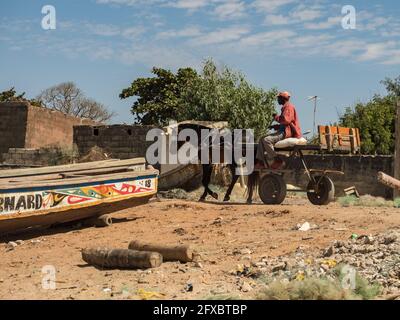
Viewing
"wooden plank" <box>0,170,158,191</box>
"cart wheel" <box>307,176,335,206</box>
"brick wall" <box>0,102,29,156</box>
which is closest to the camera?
"wooden plank" <box>0,170,158,191</box>

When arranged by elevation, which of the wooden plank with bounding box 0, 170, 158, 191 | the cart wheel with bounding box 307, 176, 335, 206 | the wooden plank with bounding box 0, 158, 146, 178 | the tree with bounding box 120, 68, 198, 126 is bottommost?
the cart wheel with bounding box 307, 176, 335, 206

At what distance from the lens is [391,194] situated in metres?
19.3

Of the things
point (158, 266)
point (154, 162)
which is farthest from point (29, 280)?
point (154, 162)

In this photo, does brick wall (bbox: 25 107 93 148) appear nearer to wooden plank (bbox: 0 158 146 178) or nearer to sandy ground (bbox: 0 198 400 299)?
wooden plank (bbox: 0 158 146 178)

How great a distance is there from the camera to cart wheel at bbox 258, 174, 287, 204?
14.0 meters

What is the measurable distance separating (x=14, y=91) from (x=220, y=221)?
104ft

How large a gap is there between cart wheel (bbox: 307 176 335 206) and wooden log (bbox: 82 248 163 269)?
20.4ft

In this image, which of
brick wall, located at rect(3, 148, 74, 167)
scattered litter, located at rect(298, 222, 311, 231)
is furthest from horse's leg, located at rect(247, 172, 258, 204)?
brick wall, located at rect(3, 148, 74, 167)

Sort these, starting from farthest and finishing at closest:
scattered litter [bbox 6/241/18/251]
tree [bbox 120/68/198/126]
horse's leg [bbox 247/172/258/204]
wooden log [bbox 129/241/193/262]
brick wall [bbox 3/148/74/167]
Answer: tree [bbox 120/68/198/126] < brick wall [bbox 3/148/74/167] < horse's leg [bbox 247/172/258/204] < scattered litter [bbox 6/241/18/251] < wooden log [bbox 129/241/193/262]

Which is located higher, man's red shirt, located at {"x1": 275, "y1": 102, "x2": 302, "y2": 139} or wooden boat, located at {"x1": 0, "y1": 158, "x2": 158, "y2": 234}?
man's red shirt, located at {"x1": 275, "y1": 102, "x2": 302, "y2": 139}

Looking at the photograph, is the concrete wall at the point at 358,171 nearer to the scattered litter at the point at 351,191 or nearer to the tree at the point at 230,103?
the scattered litter at the point at 351,191

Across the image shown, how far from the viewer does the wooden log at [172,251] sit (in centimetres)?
845

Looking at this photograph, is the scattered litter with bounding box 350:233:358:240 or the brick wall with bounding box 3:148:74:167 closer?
the scattered litter with bounding box 350:233:358:240

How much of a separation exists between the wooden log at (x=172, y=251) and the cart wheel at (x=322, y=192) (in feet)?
19.6
